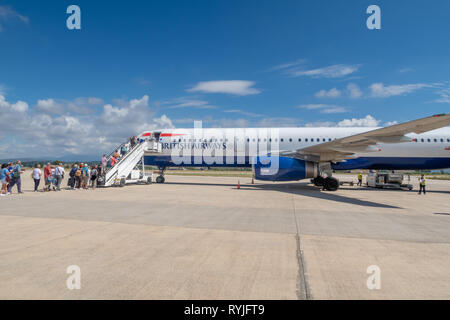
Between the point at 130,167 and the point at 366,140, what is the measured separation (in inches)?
579

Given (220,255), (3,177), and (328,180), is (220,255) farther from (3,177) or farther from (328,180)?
(328,180)

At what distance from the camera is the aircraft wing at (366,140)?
33.1 ft

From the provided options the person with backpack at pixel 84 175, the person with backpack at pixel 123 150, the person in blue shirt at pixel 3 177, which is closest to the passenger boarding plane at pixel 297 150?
the person with backpack at pixel 123 150

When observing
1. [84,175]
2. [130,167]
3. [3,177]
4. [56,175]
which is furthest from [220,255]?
[130,167]

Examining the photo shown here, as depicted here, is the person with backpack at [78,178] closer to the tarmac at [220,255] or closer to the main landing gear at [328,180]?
the tarmac at [220,255]

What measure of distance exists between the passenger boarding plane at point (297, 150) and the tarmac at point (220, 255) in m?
7.14

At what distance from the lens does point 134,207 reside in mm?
8758

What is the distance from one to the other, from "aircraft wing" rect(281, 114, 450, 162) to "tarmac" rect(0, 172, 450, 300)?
429 cm

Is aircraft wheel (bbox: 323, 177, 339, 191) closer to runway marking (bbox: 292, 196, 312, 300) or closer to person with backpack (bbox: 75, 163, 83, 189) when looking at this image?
runway marking (bbox: 292, 196, 312, 300)

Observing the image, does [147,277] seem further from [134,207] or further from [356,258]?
[134,207]

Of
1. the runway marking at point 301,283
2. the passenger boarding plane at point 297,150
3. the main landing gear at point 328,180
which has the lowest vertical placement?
the runway marking at point 301,283

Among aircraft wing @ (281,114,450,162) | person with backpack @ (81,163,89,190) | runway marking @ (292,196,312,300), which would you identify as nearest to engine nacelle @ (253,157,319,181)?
aircraft wing @ (281,114,450,162)
